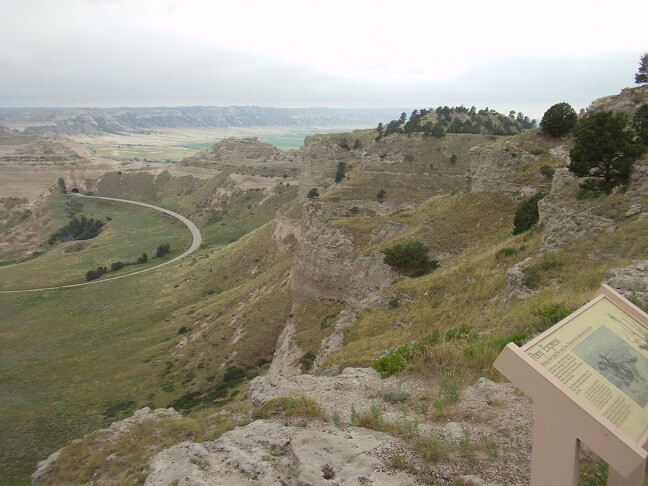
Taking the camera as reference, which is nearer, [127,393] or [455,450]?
[455,450]

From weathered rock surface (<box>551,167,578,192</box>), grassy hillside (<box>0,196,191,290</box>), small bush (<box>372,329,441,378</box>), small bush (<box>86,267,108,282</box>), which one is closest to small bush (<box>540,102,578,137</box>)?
weathered rock surface (<box>551,167,578,192</box>)

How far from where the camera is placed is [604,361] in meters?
5.82

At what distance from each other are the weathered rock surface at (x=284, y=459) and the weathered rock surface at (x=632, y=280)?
24.9 ft

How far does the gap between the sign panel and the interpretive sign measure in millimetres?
12

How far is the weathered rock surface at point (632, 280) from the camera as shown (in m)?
10.9

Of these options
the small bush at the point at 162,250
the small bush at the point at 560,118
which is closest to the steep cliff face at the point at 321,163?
the small bush at the point at 162,250

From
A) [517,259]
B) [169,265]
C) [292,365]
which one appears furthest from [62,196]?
[517,259]

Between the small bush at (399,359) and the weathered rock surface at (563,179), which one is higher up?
the weathered rock surface at (563,179)

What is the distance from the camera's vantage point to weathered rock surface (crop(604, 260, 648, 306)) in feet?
35.9

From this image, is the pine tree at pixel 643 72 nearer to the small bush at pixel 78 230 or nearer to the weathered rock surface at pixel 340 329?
the weathered rock surface at pixel 340 329

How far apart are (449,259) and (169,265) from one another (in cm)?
6605

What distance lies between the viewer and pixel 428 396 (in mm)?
10617

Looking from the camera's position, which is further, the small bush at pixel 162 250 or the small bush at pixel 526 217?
the small bush at pixel 162 250

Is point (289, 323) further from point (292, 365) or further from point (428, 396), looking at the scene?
point (428, 396)
